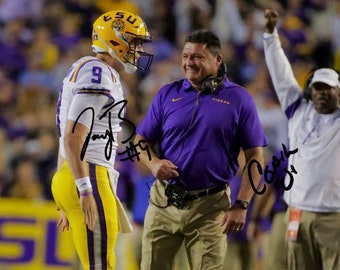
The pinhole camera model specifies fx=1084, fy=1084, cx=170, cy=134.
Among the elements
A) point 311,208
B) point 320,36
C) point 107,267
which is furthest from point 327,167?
point 320,36

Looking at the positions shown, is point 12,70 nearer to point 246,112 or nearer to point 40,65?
point 40,65

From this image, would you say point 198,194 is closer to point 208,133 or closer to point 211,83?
point 208,133

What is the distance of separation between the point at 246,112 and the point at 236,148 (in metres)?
0.22

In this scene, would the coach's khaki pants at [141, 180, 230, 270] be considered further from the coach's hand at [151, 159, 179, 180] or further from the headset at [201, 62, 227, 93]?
the headset at [201, 62, 227, 93]

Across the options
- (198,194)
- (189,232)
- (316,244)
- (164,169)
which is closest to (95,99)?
(164,169)

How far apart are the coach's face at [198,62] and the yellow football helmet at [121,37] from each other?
0.24 meters

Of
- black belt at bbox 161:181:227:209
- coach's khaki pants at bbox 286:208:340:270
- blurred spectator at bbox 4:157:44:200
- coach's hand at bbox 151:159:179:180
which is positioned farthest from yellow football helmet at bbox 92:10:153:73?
blurred spectator at bbox 4:157:44:200

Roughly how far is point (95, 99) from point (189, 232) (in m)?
0.95

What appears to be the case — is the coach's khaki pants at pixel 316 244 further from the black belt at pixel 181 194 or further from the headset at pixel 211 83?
the headset at pixel 211 83

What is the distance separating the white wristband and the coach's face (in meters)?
0.90

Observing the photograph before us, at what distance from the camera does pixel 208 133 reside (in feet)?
19.5

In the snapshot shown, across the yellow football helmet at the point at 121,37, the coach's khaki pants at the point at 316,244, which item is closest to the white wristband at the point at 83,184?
the yellow football helmet at the point at 121,37

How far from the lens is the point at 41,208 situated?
959 cm

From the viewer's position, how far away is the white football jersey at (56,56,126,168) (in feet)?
18.4
